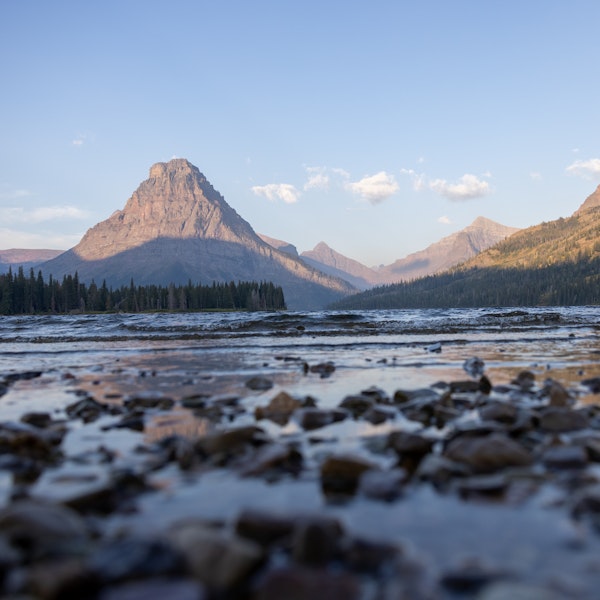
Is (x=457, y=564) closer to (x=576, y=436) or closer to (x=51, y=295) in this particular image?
(x=576, y=436)

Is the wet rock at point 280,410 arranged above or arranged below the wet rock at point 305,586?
below

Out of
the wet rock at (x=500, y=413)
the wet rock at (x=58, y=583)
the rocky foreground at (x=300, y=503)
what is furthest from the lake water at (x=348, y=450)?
the wet rock at (x=500, y=413)

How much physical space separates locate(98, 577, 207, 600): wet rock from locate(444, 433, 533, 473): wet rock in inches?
157

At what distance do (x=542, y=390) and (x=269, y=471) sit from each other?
8.53 m

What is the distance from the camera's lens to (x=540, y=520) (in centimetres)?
468

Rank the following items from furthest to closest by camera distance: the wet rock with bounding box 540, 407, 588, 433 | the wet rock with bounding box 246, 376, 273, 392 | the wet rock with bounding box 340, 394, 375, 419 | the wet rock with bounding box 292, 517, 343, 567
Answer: the wet rock with bounding box 246, 376, 273, 392 → the wet rock with bounding box 340, 394, 375, 419 → the wet rock with bounding box 540, 407, 588, 433 → the wet rock with bounding box 292, 517, 343, 567

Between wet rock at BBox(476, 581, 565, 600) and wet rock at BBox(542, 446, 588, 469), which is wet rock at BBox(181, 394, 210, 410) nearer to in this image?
wet rock at BBox(542, 446, 588, 469)

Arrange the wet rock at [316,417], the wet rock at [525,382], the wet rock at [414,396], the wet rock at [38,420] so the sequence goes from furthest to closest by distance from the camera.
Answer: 1. the wet rock at [525,382]
2. the wet rock at [414,396]
3. the wet rock at [38,420]
4. the wet rock at [316,417]

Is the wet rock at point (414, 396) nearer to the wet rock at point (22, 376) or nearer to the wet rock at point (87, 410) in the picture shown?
the wet rock at point (87, 410)

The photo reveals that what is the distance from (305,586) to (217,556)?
811 mm

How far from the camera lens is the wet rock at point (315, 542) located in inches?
157

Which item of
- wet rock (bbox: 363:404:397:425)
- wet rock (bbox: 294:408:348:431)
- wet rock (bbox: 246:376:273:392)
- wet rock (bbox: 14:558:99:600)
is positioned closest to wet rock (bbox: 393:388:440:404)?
wet rock (bbox: 363:404:397:425)

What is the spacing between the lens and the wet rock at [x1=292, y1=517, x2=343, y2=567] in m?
3.99

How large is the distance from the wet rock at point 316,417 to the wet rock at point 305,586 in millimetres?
5091
